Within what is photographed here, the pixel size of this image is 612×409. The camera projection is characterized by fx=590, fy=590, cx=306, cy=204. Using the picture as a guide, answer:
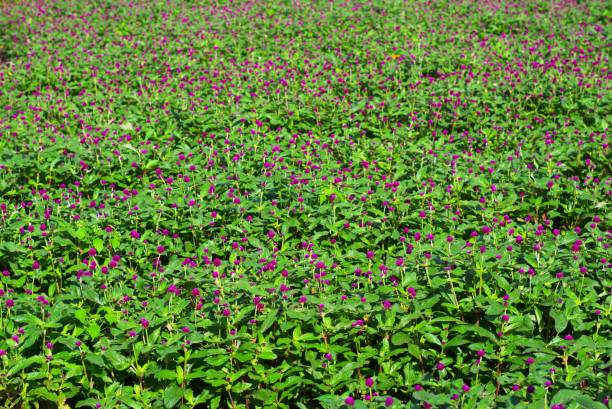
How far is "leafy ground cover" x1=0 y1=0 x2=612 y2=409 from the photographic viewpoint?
3227mm

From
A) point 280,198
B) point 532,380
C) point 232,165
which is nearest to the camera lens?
point 532,380

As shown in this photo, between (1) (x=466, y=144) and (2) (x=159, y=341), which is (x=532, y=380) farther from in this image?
(1) (x=466, y=144)

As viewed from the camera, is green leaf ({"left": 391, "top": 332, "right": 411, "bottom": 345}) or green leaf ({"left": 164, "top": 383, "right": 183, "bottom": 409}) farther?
green leaf ({"left": 391, "top": 332, "right": 411, "bottom": 345})

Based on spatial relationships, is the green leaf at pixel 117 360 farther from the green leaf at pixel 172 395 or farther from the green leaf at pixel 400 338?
the green leaf at pixel 400 338

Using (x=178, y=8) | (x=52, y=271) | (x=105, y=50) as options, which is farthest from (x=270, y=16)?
(x=52, y=271)

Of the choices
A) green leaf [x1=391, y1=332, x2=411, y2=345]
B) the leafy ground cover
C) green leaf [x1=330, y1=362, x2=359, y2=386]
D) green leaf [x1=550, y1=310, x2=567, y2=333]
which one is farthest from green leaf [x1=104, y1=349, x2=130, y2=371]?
green leaf [x1=550, y1=310, x2=567, y2=333]

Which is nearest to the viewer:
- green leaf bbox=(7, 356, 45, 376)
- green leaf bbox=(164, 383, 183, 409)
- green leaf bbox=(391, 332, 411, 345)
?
green leaf bbox=(164, 383, 183, 409)

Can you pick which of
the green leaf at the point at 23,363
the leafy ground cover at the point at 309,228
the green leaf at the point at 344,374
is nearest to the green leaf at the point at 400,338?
the leafy ground cover at the point at 309,228

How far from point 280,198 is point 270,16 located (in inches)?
295

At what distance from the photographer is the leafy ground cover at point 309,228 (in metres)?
3.23

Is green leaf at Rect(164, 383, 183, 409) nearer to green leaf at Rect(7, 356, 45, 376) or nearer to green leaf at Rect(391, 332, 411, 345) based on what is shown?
green leaf at Rect(7, 356, 45, 376)

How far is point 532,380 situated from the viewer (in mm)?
2809

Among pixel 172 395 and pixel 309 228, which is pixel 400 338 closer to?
pixel 172 395

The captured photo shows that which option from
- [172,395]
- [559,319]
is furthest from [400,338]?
[172,395]
